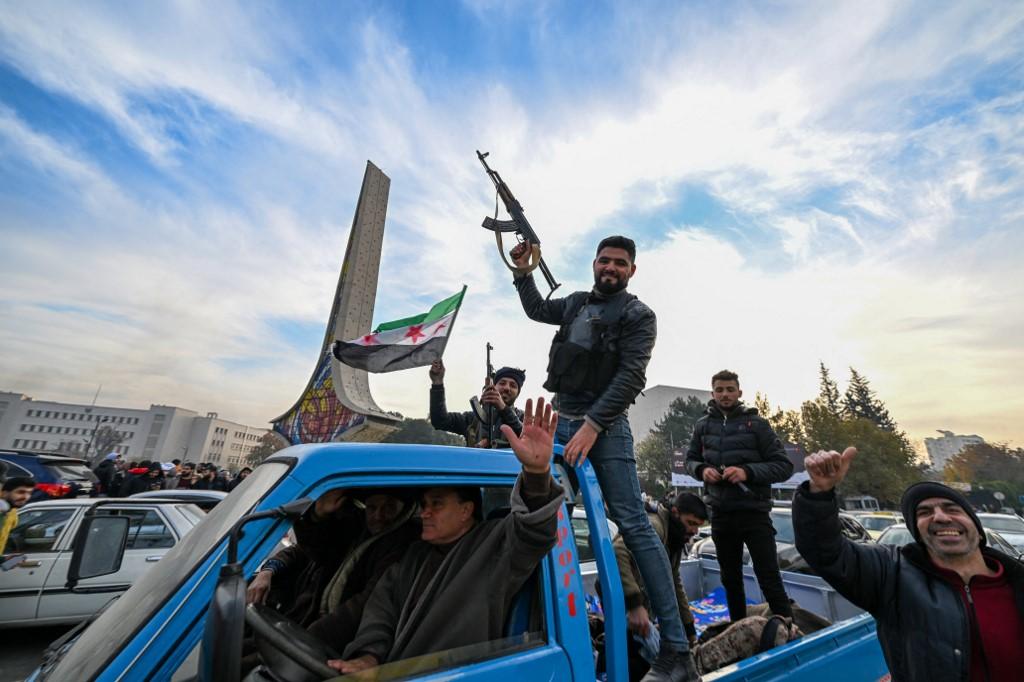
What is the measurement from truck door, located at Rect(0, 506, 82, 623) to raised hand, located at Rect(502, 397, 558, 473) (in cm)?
655

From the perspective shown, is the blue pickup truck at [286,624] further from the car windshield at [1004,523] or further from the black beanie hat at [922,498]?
the car windshield at [1004,523]

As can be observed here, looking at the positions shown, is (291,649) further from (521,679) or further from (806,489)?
(806,489)

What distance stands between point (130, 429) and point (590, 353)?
4720 inches

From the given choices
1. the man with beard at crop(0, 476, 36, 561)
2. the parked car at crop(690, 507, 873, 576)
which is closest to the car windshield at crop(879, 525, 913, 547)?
the parked car at crop(690, 507, 873, 576)

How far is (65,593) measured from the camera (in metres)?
4.84

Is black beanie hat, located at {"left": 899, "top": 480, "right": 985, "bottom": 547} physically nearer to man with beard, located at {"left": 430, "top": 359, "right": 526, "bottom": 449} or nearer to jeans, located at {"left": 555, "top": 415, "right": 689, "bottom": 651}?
jeans, located at {"left": 555, "top": 415, "right": 689, "bottom": 651}

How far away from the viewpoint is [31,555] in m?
4.91

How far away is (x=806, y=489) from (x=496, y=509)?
1.41 m

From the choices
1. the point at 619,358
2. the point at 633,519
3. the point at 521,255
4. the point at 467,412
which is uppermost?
the point at 521,255

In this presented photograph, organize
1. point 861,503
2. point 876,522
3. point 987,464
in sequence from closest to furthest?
point 876,522 < point 861,503 < point 987,464

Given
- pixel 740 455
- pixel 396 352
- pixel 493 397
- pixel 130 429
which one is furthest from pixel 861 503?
pixel 130 429

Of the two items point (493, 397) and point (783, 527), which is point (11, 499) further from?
point (783, 527)

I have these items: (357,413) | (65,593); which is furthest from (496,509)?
(357,413)

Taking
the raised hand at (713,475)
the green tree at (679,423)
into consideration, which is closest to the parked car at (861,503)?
the green tree at (679,423)
